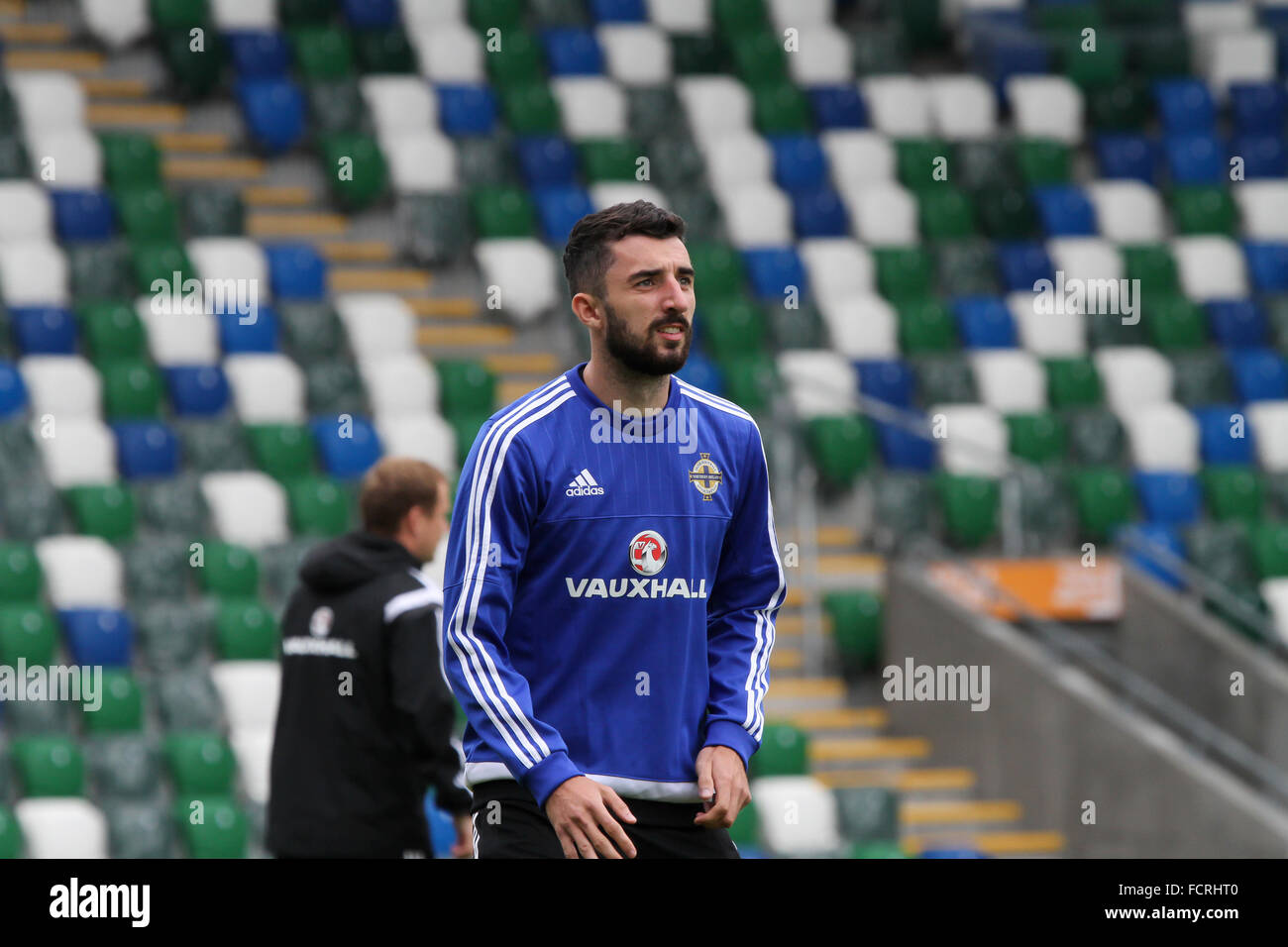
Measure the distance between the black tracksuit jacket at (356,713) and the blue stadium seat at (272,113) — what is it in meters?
6.91

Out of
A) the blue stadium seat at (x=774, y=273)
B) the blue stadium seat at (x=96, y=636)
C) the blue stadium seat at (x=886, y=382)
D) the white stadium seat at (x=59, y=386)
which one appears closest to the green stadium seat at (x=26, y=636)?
the blue stadium seat at (x=96, y=636)

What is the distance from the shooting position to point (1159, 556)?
352 inches

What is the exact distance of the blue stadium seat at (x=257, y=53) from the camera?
1120 centimetres

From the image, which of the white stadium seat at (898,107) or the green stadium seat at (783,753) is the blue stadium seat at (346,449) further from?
the white stadium seat at (898,107)

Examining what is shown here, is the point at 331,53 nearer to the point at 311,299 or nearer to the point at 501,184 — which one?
the point at 501,184

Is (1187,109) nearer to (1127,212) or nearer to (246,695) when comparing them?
(1127,212)

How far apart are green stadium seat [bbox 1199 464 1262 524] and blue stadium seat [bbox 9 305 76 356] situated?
5.45 meters

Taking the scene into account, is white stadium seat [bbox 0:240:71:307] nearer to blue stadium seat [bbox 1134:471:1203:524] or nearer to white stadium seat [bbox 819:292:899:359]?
white stadium seat [bbox 819:292:899:359]

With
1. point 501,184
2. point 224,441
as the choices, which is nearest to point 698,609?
point 224,441

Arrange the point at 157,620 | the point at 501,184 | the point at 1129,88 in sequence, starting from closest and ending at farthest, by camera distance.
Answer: the point at 157,620 → the point at 501,184 → the point at 1129,88

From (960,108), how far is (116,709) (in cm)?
664

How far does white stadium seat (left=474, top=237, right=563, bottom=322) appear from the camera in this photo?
10.3 meters

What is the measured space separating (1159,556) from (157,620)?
4278 mm

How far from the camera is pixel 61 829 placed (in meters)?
6.91
